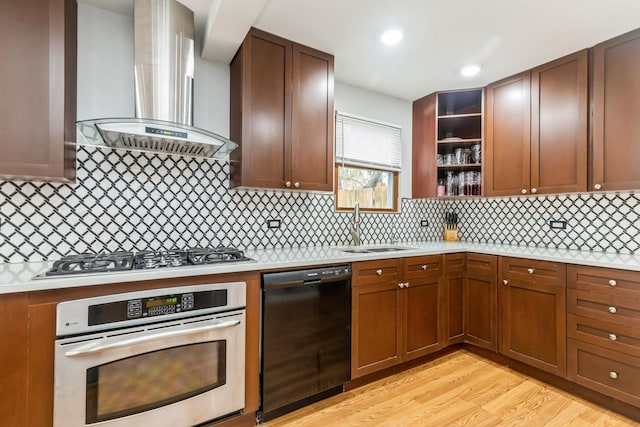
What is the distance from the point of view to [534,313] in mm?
2301

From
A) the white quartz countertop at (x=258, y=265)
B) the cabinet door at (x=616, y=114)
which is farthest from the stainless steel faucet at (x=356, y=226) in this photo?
the cabinet door at (x=616, y=114)

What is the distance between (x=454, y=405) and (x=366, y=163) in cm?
209

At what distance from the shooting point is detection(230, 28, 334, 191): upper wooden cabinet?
80.7 inches

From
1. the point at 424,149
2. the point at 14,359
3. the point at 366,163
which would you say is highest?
the point at 424,149

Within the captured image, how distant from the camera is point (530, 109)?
8.52ft

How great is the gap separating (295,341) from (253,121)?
1495 millimetres

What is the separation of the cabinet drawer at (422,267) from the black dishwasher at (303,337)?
59 centimetres

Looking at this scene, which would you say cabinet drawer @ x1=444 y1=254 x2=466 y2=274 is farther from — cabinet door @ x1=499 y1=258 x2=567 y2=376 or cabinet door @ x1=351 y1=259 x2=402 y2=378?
cabinet door @ x1=351 y1=259 x2=402 y2=378

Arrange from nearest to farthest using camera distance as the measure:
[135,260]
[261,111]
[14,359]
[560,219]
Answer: [14,359] < [135,260] < [261,111] < [560,219]

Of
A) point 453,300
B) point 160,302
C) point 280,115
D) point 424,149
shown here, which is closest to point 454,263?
point 453,300

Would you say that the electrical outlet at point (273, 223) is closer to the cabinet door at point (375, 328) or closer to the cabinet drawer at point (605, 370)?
the cabinet door at point (375, 328)

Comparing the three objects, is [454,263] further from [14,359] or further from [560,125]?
[14,359]

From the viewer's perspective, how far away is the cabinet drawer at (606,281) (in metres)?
1.84

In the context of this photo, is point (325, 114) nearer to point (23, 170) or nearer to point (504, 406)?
point (23, 170)
